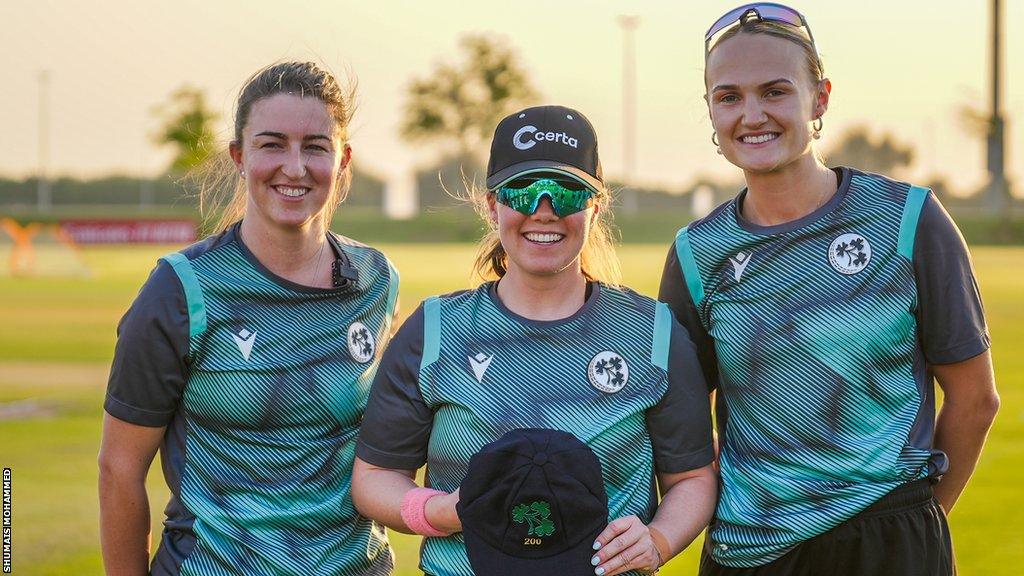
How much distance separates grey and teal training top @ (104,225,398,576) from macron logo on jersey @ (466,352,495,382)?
0.53 metres

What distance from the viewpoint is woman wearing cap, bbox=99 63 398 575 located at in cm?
316

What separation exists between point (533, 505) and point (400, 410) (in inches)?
19.4

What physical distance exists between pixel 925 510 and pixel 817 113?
110cm

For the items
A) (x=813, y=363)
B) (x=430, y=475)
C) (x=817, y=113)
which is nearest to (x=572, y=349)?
(x=430, y=475)

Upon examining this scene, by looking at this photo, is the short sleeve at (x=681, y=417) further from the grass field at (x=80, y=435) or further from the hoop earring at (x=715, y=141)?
the grass field at (x=80, y=435)

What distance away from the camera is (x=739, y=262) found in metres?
3.30

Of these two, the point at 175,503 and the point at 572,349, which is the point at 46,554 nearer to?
the point at 175,503

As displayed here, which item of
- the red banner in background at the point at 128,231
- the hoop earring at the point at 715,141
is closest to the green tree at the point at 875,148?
the red banner in background at the point at 128,231

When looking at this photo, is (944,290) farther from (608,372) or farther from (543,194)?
(543,194)

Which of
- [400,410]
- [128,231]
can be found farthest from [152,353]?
[128,231]

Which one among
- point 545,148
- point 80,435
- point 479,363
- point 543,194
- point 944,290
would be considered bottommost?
point 80,435

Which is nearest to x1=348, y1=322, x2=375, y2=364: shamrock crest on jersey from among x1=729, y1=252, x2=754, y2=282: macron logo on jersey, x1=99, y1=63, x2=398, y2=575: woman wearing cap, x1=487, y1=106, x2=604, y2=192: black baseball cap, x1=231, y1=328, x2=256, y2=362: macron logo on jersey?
x1=99, y1=63, x2=398, y2=575: woman wearing cap

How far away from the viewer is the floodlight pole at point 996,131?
41.9 m

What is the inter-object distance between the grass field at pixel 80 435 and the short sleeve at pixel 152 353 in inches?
112
